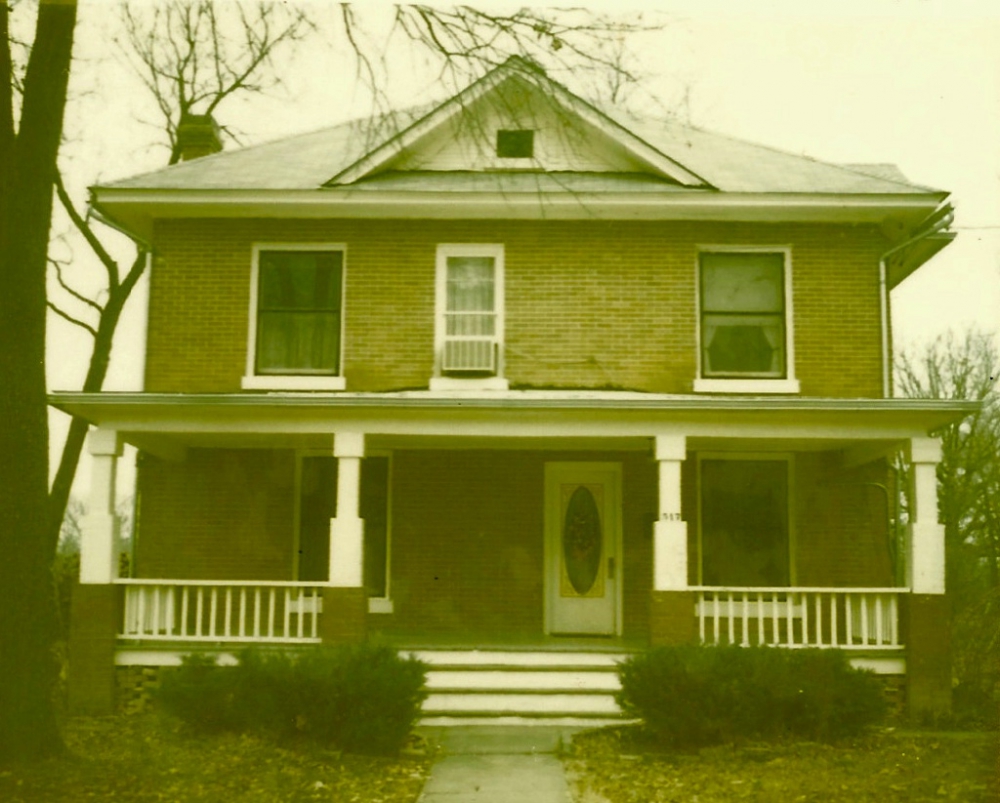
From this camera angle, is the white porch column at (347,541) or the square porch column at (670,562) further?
the white porch column at (347,541)

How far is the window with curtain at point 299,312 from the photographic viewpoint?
14805 millimetres

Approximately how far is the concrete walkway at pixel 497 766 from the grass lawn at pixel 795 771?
0.24m

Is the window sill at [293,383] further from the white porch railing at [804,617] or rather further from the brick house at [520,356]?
the white porch railing at [804,617]

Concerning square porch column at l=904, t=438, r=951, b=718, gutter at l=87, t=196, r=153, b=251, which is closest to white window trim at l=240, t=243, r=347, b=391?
gutter at l=87, t=196, r=153, b=251

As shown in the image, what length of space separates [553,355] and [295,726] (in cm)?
621

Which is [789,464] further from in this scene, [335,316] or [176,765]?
[176,765]

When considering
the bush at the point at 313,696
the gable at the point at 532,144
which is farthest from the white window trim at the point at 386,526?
the bush at the point at 313,696

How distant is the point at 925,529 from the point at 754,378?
2.95m

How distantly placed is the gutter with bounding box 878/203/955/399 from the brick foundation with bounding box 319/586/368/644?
675 cm

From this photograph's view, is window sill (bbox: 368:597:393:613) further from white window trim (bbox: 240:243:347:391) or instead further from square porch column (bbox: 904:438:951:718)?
square porch column (bbox: 904:438:951:718)

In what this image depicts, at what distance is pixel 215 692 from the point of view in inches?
402

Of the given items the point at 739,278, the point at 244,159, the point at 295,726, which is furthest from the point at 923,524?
the point at 244,159

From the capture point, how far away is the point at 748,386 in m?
14.5

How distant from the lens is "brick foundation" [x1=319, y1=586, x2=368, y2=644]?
12508 mm
